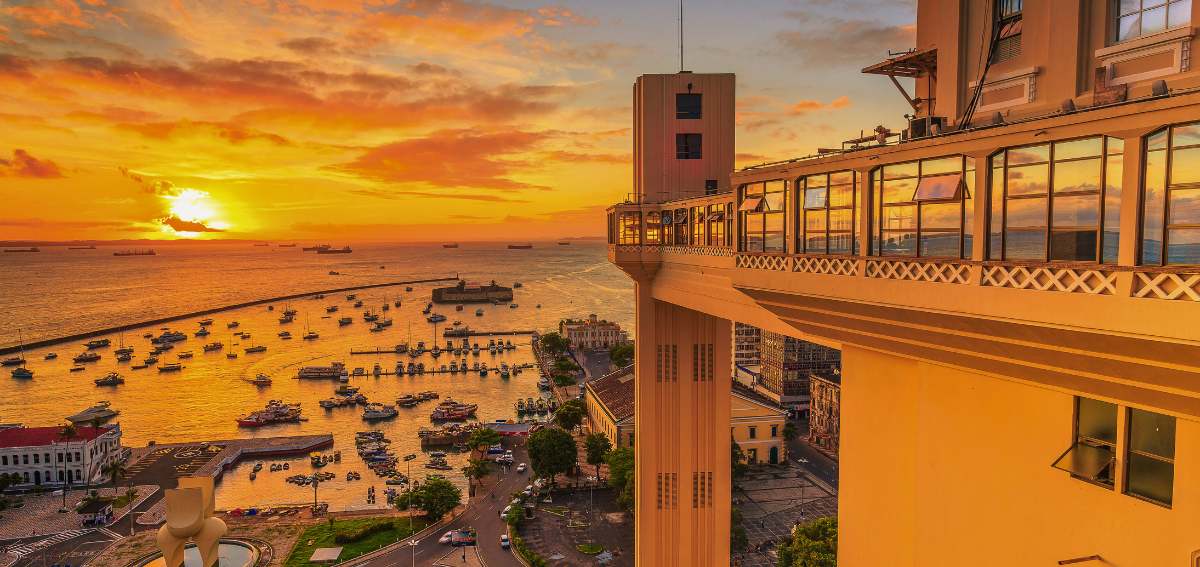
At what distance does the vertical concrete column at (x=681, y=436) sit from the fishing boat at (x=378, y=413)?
45014 mm

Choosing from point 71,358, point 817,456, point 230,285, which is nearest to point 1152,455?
point 817,456

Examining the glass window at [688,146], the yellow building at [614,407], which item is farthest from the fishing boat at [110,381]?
the glass window at [688,146]

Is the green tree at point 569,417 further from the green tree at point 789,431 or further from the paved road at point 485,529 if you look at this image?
the green tree at point 789,431

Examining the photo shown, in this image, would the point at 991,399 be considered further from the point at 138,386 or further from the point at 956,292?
the point at 138,386

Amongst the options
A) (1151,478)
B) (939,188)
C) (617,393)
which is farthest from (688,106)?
(617,393)

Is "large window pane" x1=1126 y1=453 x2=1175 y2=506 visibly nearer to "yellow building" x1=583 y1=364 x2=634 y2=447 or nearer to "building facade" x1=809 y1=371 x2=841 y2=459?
"yellow building" x1=583 y1=364 x2=634 y2=447

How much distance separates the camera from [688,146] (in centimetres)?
1791

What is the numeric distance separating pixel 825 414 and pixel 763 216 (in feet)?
139

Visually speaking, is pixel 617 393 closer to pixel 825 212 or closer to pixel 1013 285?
pixel 825 212

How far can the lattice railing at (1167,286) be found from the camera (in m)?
4.41

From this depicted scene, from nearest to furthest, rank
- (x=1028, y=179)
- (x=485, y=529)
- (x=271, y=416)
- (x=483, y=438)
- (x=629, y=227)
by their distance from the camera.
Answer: (x=1028, y=179) → (x=629, y=227) → (x=485, y=529) → (x=483, y=438) → (x=271, y=416)

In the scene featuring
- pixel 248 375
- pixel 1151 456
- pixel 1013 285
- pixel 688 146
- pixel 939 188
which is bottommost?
pixel 248 375

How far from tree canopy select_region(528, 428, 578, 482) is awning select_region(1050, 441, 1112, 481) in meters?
34.8

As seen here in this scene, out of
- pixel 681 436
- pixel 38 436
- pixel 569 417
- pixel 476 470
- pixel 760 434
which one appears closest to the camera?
pixel 681 436
